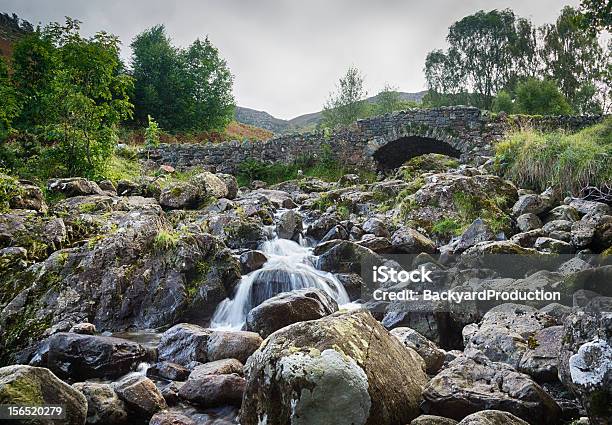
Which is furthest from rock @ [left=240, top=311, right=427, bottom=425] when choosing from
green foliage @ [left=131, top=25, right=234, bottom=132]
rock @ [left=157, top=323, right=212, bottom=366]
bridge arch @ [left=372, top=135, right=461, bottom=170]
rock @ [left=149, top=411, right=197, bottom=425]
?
green foliage @ [left=131, top=25, right=234, bottom=132]

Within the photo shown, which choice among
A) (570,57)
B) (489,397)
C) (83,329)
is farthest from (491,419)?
(570,57)

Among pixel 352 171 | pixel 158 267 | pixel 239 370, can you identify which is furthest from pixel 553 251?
pixel 352 171

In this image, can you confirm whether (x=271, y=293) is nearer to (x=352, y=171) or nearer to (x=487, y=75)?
(x=352, y=171)

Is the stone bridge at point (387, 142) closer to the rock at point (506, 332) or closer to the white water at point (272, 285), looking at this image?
the white water at point (272, 285)

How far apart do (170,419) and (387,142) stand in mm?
15524

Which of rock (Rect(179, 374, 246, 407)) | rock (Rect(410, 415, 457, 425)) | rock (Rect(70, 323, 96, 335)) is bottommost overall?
rock (Rect(179, 374, 246, 407))

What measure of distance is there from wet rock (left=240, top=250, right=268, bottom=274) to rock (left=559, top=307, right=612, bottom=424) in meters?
5.78

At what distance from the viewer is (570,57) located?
91.3 ft

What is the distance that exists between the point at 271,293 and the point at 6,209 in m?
4.69

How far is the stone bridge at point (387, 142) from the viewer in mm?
16156

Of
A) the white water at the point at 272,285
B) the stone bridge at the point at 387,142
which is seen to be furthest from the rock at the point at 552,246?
the stone bridge at the point at 387,142

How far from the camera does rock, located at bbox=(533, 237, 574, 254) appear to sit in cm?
649

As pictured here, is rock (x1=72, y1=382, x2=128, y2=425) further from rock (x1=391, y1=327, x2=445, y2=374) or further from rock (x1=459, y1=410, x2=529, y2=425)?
rock (x1=459, y1=410, x2=529, y2=425)

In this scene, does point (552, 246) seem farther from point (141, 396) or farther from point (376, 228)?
point (141, 396)
